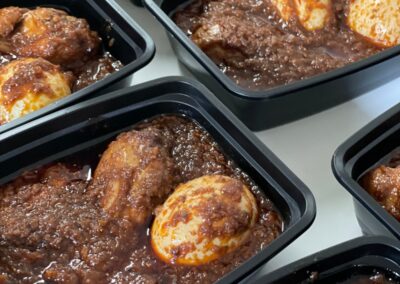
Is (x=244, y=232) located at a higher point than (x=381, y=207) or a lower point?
lower

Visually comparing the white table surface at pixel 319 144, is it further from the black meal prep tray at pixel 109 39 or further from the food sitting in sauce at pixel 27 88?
the food sitting in sauce at pixel 27 88

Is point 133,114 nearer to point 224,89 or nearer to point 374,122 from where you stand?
point 224,89

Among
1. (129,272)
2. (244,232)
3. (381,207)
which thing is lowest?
(129,272)

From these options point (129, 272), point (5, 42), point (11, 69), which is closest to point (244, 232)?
point (129, 272)

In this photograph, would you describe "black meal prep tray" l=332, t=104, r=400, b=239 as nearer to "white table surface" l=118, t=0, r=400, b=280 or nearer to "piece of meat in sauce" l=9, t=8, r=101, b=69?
"white table surface" l=118, t=0, r=400, b=280

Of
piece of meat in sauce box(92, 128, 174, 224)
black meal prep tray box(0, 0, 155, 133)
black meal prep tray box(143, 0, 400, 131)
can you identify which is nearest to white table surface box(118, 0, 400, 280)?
black meal prep tray box(143, 0, 400, 131)

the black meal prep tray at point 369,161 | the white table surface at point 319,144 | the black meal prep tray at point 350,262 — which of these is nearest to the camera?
the black meal prep tray at point 350,262

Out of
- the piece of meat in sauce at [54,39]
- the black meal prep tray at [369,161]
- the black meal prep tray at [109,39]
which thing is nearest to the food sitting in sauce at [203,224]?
the black meal prep tray at [369,161]

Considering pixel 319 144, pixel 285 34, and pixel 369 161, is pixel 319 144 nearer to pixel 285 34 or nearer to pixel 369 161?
pixel 369 161
